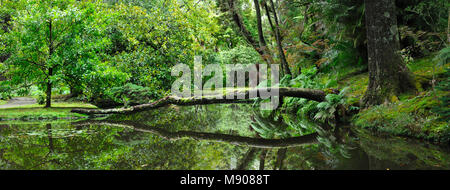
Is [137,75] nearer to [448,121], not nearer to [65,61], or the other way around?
[65,61]

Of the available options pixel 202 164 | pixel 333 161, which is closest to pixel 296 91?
pixel 333 161

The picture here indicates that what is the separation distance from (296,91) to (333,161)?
11.9ft

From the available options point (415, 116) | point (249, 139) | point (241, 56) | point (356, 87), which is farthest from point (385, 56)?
point (241, 56)

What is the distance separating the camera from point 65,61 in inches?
329

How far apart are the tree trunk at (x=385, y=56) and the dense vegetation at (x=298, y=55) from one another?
2 cm

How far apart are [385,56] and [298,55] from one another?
5.51 m

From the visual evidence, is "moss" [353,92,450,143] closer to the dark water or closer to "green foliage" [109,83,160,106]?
the dark water

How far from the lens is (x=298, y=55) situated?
33.5 feet

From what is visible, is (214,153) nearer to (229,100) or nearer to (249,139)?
(249,139)

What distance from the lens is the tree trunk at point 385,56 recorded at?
15.6 feet

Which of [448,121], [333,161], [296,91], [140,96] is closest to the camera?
[333,161]

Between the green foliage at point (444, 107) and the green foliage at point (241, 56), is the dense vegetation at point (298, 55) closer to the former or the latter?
the green foliage at point (444, 107)

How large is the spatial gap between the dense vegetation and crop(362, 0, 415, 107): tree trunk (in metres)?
0.02

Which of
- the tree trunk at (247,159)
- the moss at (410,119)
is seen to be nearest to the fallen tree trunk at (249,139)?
the tree trunk at (247,159)
